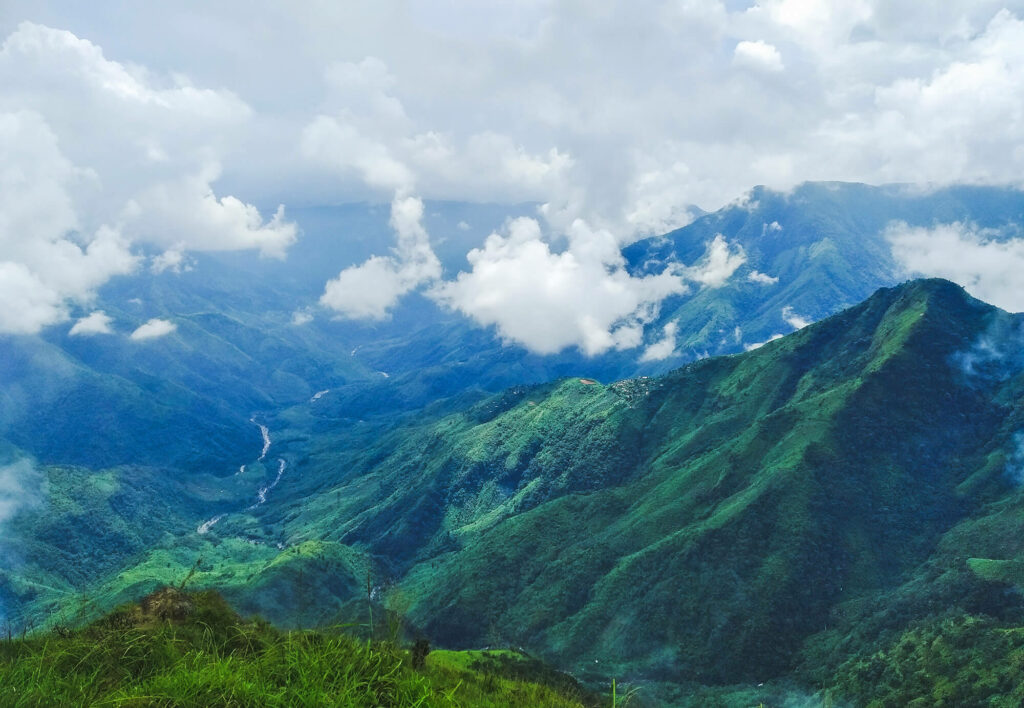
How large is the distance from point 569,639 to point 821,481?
85.3 meters

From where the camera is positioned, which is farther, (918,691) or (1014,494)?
(1014,494)

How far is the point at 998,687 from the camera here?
10512 cm

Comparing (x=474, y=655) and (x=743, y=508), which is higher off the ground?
(x=743, y=508)

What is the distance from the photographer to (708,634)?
158 metres

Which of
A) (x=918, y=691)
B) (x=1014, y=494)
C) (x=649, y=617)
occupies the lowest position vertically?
(x=918, y=691)

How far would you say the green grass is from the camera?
11016mm

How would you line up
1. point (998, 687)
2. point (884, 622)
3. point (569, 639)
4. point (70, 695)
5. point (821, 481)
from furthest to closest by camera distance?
1. point (821, 481)
2. point (569, 639)
3. point (884, 622)
4. point (998, 687)
5. point (70, 695)

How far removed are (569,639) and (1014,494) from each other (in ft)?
416

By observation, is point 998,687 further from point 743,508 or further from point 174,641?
point 174,641

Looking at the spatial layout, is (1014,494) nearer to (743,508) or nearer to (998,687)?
(743,508)

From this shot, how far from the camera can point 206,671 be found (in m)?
11.5

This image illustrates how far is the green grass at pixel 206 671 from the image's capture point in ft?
36.1

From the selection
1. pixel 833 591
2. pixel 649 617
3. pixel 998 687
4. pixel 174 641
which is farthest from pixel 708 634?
pixel 174 641

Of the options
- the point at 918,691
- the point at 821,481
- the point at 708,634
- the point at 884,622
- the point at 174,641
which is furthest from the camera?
the point at 821,481
